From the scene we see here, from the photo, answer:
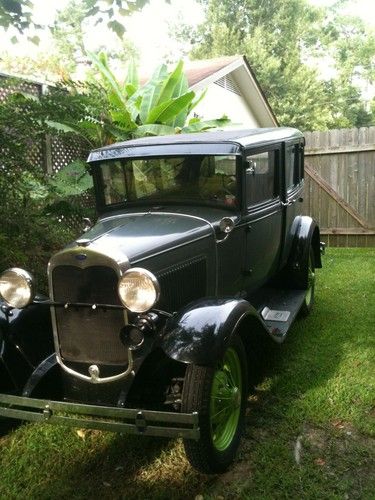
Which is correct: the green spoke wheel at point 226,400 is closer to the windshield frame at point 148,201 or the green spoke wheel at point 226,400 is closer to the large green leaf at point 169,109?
the windshield frame at point 148,201

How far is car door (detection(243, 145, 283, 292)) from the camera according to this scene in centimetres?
368

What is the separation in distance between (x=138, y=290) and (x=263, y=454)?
4.09 feet

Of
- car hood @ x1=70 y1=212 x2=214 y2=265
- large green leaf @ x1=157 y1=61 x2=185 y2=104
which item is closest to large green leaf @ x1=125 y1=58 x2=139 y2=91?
large green leaf @ x1=157 y1=61 x2=185 y2=104

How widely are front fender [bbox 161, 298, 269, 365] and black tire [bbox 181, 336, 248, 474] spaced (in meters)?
0.14

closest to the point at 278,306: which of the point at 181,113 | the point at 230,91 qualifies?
the point at 181,113

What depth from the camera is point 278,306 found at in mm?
4328

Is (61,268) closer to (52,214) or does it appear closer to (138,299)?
(138,299)

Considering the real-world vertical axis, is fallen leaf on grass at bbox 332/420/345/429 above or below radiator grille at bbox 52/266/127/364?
below

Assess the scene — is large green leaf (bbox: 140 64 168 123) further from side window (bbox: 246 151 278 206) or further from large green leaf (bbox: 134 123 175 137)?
side window (bbox: 246 151 278 206)

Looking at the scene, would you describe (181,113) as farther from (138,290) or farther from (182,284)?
(138,290)

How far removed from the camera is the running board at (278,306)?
369 centimetres

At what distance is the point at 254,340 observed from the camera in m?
3.22

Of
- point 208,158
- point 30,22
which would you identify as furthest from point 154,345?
point 30,22

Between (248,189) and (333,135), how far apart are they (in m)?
6.04
